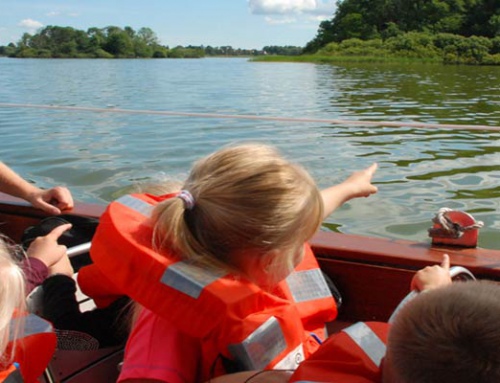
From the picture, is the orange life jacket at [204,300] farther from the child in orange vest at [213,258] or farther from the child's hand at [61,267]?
the child's hand at [61,267]

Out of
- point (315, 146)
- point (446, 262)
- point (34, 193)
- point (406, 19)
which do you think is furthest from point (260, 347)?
point (406, 19)

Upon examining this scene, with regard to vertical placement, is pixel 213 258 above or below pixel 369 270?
above

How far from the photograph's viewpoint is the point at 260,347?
1.06m

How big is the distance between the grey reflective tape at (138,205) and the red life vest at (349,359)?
0.46 meters

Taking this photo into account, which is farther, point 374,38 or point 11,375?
point 374,38

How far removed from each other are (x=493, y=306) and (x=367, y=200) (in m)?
3.53

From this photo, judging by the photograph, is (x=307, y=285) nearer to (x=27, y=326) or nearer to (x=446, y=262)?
(x=446, y=262)

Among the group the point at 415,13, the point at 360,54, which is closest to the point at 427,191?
the point at 360,54

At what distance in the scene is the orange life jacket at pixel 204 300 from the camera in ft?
3.40

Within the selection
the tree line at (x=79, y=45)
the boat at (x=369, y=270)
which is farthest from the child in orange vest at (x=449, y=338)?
the tree line at (x=79, y=45)

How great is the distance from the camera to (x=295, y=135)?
7.16 metres

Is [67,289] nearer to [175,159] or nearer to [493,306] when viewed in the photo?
[493,306]

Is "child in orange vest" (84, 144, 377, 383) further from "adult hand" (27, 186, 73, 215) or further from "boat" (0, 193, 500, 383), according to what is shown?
"adult hand" (27, 186, 73, 215)

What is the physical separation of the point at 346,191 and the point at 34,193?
0.93 m
